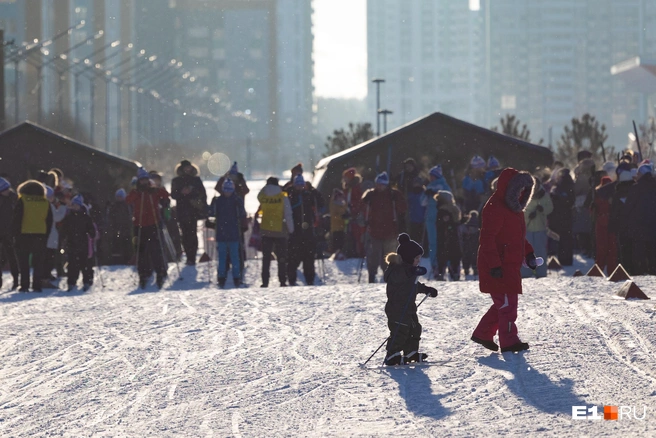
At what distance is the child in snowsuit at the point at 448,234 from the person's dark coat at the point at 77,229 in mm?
4228

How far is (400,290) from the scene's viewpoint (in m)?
7.66

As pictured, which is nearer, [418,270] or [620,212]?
[418,270]

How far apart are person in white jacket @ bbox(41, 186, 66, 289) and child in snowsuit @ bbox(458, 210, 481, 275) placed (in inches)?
205

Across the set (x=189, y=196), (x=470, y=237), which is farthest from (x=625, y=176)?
(x=189, y=196)

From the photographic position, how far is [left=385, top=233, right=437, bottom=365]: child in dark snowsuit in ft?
25.0

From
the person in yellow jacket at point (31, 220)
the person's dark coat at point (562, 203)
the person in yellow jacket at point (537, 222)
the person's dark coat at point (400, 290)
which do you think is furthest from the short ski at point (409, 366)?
the person's dark coat at point (562, 203)

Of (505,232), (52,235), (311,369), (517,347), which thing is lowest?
(311,369)

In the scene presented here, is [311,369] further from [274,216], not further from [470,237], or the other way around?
[470,237]

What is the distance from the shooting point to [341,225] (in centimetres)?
1898

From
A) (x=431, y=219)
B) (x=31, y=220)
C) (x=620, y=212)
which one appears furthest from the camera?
(x=431, y=219)

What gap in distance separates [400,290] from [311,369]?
81cm

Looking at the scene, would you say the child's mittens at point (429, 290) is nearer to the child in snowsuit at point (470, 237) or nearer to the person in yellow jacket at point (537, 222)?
the person in yellow jacket at point (537, 222)

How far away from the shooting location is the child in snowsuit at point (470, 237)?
14891 mm

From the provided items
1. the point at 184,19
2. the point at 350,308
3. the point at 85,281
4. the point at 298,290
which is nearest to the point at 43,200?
the point at 85,281
